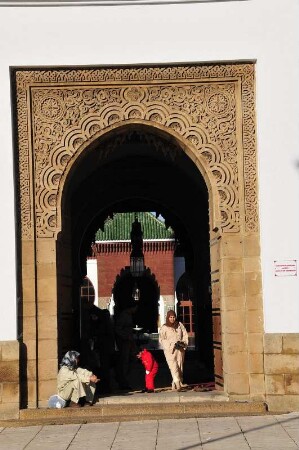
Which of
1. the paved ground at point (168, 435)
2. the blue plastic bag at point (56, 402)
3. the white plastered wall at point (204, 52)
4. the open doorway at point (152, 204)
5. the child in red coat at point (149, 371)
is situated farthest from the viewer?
the open doorway at point (152, 204)

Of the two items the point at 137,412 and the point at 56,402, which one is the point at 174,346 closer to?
the point at 137,412

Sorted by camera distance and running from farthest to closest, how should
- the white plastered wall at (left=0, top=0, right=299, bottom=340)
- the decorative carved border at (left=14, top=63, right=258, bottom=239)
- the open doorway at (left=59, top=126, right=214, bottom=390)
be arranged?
the open doorway at (left=59, top=126, right=214, bottom=390) → the decorative carved border at (left=14, top=63, right=258, bottom=239) → the white plastered wall at (left=0, top=0, right=299, bottom=340)

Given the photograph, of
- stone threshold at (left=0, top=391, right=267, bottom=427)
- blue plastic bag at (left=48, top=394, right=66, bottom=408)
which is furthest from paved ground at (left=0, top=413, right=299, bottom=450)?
blue plastic bag at (left=48, top=394, right=66, bottom=408)

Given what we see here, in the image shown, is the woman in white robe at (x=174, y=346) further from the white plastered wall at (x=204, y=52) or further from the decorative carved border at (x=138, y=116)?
the decorative carved border at (x=138, y=116)

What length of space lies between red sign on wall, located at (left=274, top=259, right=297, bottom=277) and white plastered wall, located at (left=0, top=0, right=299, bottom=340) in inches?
2.6

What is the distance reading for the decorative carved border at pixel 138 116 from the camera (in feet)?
30.1

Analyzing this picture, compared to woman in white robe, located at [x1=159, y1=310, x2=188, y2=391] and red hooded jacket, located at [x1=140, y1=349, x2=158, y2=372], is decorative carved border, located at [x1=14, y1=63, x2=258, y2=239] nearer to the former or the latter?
woman in white robe, located at [x1=159, y1=310, x2=188, y2=391]

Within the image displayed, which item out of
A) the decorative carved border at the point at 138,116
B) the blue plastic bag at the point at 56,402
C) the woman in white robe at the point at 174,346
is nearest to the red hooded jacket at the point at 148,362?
the woman in white robe at the point at 174,346

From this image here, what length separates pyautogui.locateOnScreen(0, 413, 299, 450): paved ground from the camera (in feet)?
24.0

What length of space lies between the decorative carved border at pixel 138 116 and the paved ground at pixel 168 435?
1.83m

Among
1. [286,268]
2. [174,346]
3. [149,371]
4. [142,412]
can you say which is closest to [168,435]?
[142,412]

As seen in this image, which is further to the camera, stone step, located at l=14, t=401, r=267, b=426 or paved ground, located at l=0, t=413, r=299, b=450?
stone step, located at l=14, t=401, r=267, b=426

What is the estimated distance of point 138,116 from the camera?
9266mm

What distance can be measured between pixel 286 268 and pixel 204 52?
213 centimetres
